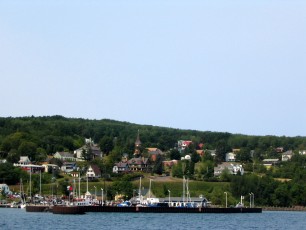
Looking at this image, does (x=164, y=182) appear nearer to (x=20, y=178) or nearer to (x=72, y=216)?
(x=20, y=178)

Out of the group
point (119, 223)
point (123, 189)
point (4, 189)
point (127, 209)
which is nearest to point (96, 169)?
point (4, 189)

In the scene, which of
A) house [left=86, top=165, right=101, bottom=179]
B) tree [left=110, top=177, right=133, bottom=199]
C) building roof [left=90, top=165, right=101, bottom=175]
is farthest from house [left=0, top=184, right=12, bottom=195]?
building roof [left=90, top=165, right=101, bottom=175]

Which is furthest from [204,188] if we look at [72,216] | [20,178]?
[72,216]

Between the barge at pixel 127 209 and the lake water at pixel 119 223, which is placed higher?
the barge at pixel 127 209

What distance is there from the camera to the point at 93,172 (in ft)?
641

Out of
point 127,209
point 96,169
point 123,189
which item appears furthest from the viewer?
point 96,169

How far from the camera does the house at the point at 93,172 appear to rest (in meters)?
193

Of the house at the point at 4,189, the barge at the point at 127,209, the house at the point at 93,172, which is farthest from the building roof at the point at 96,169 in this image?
the barge at the point at 127,209

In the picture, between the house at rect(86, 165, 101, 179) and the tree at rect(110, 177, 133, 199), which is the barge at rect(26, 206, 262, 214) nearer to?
the tree at rect(110, 177, 133, 199)

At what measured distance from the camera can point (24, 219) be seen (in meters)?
113

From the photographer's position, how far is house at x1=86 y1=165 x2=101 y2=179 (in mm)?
193250

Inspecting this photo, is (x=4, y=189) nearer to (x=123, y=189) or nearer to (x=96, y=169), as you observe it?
(x=123, y=189)

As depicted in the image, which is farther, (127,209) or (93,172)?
(93,172)

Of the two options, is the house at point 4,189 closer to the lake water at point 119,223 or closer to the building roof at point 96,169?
the building roof at point 96,169
